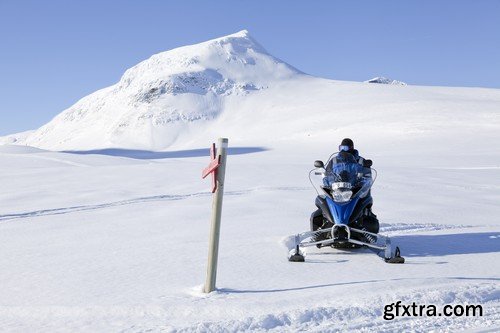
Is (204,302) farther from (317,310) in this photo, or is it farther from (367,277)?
(367,277)

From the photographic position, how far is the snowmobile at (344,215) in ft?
21.2

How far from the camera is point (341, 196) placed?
6711mm

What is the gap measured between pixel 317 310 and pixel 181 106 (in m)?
118

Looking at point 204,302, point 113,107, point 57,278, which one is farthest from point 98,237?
point 113,107

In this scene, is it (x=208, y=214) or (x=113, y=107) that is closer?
(x=208, y=214)

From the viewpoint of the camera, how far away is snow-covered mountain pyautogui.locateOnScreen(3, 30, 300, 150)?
112 m

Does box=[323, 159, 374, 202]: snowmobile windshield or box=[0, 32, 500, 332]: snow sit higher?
box=[323, 159, 374, 202]: snowmobile windshield

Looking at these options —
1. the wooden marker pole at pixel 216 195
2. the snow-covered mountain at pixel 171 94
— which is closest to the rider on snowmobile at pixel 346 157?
the wooden marker pole at pixel 216 195

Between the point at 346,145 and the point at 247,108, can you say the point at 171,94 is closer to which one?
the point at 247,108

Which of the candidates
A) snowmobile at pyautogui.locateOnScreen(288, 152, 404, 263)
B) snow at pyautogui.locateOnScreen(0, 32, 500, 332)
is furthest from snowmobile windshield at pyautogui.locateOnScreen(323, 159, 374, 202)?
snow at pyautogui.locateOnScreen(0, 32, 500, 332)

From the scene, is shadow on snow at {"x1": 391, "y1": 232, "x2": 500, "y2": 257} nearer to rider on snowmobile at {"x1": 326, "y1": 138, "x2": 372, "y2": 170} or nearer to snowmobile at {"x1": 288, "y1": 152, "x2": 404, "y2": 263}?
snowmobile at {"x1": 288, "y1": 152, "x2": 404, "y2": 263}

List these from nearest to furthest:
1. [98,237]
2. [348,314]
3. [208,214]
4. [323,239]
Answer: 1. [348,314]
2. [323,239]
3. [98,237]
4. [208,214]

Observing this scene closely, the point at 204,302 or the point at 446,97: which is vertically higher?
the point at 446,97

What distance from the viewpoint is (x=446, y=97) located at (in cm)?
7475
